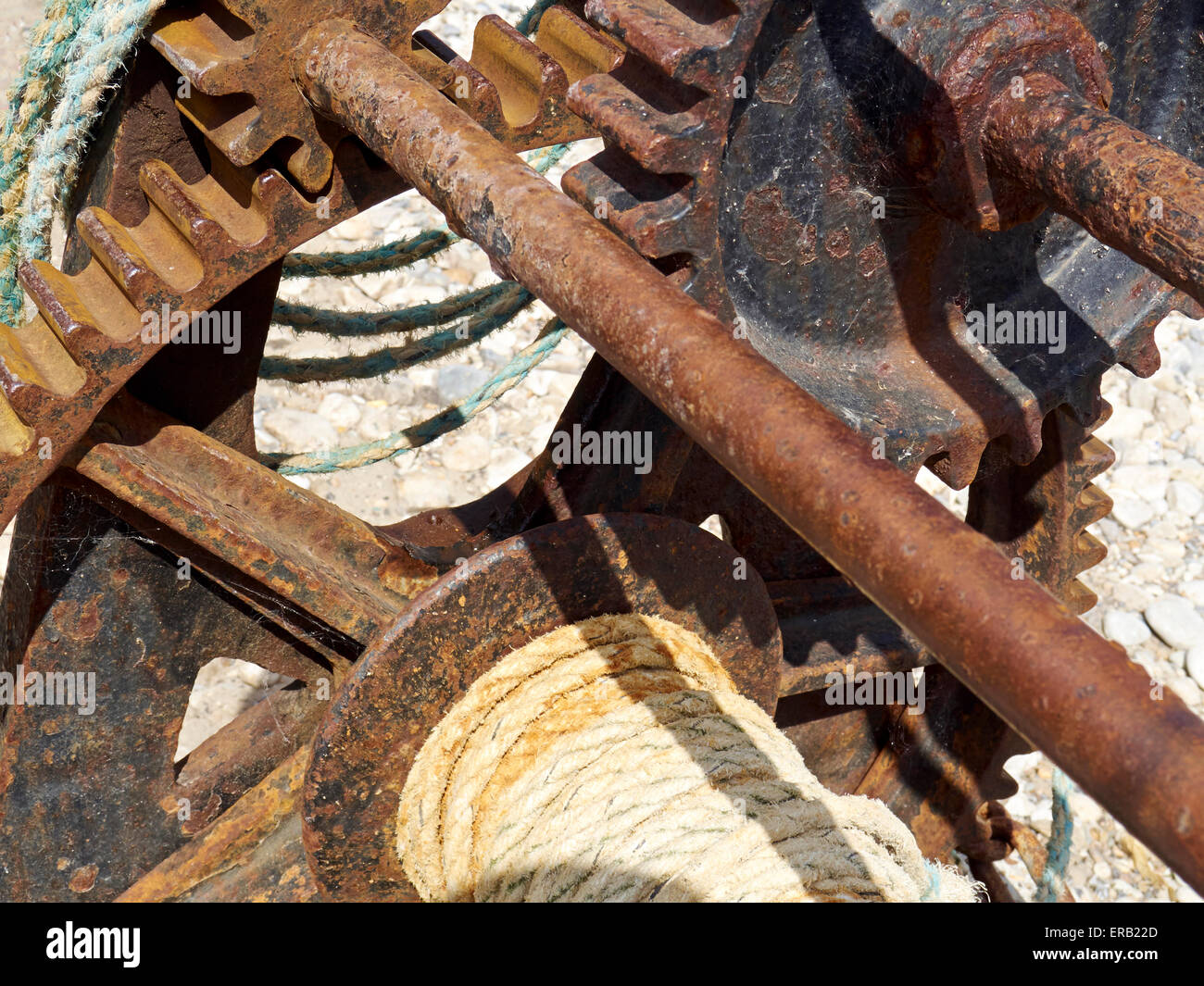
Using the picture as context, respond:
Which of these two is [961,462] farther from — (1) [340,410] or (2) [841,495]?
(1) [340,410]

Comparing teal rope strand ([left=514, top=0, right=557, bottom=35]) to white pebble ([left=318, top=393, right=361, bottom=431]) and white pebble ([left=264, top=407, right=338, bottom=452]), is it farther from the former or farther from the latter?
white pebble ([left=318, top=393, right=361, bottom=431])

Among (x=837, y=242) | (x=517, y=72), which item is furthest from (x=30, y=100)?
(x=837, y=242)

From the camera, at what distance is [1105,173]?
1.50 meters

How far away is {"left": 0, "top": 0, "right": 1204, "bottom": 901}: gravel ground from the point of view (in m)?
4.01

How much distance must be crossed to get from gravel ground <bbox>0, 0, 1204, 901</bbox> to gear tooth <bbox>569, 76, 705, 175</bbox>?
2.67m

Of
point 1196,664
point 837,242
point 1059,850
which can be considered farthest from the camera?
point 1196,664

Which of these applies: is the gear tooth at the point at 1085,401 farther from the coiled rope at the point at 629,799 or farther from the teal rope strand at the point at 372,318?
the teal rope strand at the point at 372,318

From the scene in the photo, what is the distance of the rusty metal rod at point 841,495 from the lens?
0.86 metres

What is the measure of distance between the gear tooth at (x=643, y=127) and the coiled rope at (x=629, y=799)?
710 millimetres

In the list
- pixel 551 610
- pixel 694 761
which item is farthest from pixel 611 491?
pixel 694 761

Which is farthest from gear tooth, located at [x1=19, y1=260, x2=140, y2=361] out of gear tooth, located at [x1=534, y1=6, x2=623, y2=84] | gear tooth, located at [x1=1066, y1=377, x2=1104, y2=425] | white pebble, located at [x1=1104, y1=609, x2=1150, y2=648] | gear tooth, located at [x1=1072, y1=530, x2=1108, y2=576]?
white pebble, located at [x1=1104, y1=609, x2=1150, y2=648]

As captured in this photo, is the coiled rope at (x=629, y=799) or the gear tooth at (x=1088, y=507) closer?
the coiled rope at (x=629, y=799)

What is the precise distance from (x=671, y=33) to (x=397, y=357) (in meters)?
1.34

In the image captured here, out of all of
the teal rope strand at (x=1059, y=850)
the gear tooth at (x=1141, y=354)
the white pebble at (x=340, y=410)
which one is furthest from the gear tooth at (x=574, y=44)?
the white pebble at (x=340, y=410)
